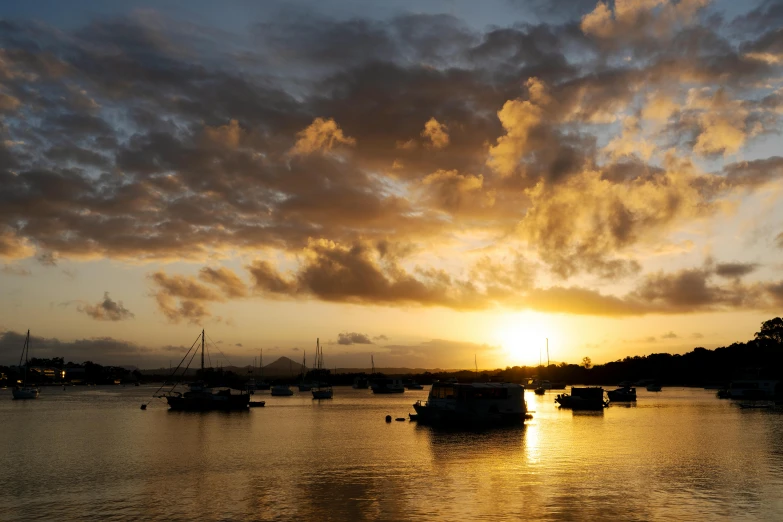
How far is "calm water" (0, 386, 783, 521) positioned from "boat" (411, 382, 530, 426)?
368 centimetres

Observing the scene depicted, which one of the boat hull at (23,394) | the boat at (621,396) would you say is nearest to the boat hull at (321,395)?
the boat at (621,396)

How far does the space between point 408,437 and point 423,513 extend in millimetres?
42615

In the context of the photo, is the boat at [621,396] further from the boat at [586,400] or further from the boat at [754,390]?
the boat at [754,390]

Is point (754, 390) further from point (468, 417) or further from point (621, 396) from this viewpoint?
point (468, 417)

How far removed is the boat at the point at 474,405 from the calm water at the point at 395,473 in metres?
3.68

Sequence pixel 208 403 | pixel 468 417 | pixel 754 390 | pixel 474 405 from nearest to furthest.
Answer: pixel 468 417 < pixel 474 405 < pixel 208 403 < pixel 754 390

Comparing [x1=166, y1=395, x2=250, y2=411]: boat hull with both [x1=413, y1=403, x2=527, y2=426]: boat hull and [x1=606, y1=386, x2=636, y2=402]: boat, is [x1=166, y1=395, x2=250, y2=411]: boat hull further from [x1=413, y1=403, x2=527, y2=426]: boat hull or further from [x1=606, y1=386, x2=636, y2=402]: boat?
[x1=606, y1=386, x2=636, y2=402]: boat

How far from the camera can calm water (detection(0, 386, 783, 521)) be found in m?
36.3

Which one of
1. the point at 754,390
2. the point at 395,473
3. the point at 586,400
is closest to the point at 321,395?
the point at 586,400

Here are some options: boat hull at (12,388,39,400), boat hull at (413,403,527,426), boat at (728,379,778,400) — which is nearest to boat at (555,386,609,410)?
boat hull at (413,403,527,426)

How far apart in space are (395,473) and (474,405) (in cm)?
4080

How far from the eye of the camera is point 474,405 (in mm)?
88375

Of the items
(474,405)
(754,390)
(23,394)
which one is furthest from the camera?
(23,394)

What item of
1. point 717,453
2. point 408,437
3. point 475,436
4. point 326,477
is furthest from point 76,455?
point 717,453
